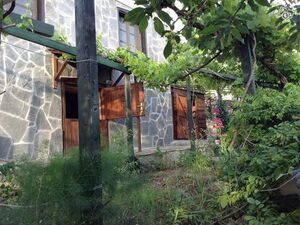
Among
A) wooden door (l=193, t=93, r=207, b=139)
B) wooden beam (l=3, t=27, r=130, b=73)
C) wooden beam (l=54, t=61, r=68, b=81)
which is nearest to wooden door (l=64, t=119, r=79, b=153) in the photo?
wooden beam (l=54, t=61, r=68, b=81)

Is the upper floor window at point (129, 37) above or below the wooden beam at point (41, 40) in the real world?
above

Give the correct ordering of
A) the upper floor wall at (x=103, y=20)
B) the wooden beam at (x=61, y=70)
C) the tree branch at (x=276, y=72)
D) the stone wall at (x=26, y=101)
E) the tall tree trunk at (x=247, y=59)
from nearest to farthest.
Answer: the tall tree trunk at (x=247, y=59) → the tree branch at (x=276, y=72) → the stone wall at (x=26, y=101) → the wooden beam at (x=61, y=70) → the upper floor wall at (x=103, y=20)

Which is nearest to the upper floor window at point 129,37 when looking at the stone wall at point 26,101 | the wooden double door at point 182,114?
the wooden double door at point 182,114

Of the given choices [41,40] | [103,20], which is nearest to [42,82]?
[41,40]

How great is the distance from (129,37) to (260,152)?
7.41 meters

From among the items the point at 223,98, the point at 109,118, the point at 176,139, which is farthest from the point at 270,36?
the point at 223,98

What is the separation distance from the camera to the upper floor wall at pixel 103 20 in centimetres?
880

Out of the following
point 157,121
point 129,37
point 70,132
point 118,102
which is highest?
point 129,37

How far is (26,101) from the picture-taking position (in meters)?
8.03

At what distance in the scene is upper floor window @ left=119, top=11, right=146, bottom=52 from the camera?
1109 centimetres

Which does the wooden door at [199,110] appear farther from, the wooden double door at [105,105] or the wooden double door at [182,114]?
the wooden double door at [105,105]

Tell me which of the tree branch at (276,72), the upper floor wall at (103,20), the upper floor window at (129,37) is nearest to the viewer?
the tree branch at (276,72)

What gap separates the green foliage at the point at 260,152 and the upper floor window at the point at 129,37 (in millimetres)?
5963

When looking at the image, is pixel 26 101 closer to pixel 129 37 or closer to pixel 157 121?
pixel 129 37
